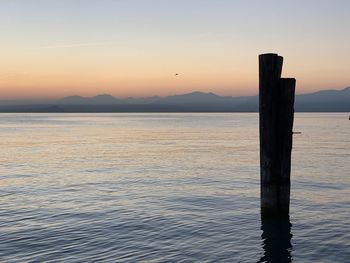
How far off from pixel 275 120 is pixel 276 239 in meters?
3.39

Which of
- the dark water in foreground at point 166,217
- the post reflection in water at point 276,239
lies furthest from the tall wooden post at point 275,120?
the dark water in foreground at point 166,217

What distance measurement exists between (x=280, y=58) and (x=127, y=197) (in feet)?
30.6

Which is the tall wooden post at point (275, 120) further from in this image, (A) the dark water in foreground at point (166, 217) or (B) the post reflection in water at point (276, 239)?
(A) the dark water in foreground at point (166, 217)

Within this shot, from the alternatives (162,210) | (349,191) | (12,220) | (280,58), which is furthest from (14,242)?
(349,191)

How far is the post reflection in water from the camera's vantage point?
10.9 m

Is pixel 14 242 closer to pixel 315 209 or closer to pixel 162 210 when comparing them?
pixel 162 210

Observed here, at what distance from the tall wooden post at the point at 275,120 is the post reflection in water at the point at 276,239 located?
1.19m

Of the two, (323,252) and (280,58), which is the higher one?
(280,58)

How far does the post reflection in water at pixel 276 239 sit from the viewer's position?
35.6 ft

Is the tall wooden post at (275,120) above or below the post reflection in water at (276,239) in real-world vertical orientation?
above

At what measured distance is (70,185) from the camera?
21.7 metres

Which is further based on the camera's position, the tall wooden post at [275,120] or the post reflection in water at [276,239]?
the tall wooden post at [275,120]

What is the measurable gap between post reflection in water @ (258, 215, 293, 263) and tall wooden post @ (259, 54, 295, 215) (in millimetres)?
1186

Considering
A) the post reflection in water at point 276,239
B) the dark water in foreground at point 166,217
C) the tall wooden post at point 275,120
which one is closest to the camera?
the post reflection in water at point 276,239
